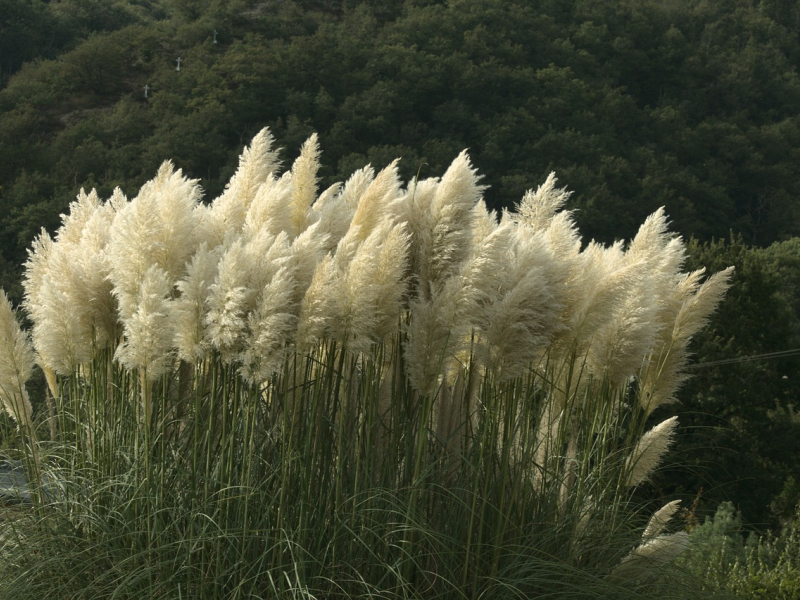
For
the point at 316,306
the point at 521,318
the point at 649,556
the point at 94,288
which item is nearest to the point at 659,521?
the point at 649,556

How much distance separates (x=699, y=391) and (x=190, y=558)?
17279 mm

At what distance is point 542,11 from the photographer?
172 ft

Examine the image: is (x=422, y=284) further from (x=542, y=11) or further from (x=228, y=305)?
(x=542, y=11)

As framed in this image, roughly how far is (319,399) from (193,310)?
23.9 inches

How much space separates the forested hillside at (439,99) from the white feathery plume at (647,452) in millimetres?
28283

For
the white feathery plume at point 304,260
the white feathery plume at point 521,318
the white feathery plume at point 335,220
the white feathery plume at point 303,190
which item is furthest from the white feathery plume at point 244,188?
the white feathery plume at point 521,318

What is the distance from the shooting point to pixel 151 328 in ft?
11.3

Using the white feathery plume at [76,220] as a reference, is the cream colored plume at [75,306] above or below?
below

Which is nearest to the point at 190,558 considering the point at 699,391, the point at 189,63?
the point at 699,391

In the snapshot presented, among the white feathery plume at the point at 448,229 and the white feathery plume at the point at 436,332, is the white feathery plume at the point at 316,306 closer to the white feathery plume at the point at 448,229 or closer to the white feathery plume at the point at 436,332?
the white feathery plume at the point at 436,332

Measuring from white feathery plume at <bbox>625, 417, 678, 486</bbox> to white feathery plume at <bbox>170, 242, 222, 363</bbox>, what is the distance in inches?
78.3

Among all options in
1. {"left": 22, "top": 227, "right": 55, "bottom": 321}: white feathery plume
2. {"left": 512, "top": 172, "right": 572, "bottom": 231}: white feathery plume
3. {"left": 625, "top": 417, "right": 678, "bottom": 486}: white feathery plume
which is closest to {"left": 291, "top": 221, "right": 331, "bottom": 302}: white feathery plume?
{"left": 22, "top": 227, "right": 55, "bottom": 321}: white feathery plume

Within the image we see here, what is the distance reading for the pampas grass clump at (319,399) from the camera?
11.3 ft

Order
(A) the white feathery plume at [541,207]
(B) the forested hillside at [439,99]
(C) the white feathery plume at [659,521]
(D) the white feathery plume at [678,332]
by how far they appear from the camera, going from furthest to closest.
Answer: (B) the forested hillside at [439,99] < (A) the white feathery plume at [541,207] < (D) the white feathery plume at [678,332] < (C) the white feathery plume at [659,521]
